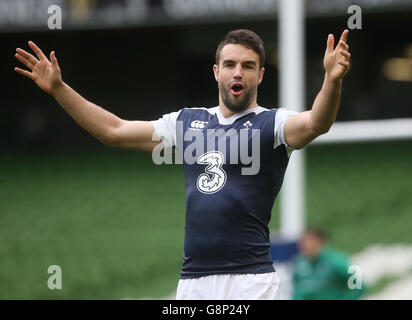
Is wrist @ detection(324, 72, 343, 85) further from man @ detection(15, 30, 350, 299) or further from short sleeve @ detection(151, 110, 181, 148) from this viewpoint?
short sleeve @ detection(151, 110, 181, 148)

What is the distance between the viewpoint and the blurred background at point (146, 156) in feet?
36.5

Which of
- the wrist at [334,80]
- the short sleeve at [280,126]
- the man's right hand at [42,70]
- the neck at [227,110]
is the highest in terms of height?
the man's right hand at [42,70]

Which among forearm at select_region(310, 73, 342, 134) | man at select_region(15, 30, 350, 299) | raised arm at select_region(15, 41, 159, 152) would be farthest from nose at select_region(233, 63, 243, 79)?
raised arm at select_region(15, 41, 159, 152)

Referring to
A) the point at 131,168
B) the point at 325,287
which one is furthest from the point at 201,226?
the point at 131,168

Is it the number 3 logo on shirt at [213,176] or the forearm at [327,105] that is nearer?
the forearm at [327,105]

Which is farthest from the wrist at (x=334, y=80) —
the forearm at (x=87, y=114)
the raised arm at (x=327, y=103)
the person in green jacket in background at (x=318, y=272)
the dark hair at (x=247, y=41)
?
the person in green jacket in background at (x=318, y=272)

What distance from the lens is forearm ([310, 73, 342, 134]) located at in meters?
3.31

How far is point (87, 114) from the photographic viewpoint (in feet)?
12.2

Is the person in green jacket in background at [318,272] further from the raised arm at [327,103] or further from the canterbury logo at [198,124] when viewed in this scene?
the raised arm at [327,103]

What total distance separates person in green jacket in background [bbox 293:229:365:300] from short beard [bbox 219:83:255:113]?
4.40m

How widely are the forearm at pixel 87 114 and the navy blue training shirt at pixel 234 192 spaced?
0.44 m

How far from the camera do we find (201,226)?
11.4ft

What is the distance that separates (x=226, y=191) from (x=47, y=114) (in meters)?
15.1

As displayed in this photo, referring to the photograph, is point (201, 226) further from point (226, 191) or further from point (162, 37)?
point (162, 37)
